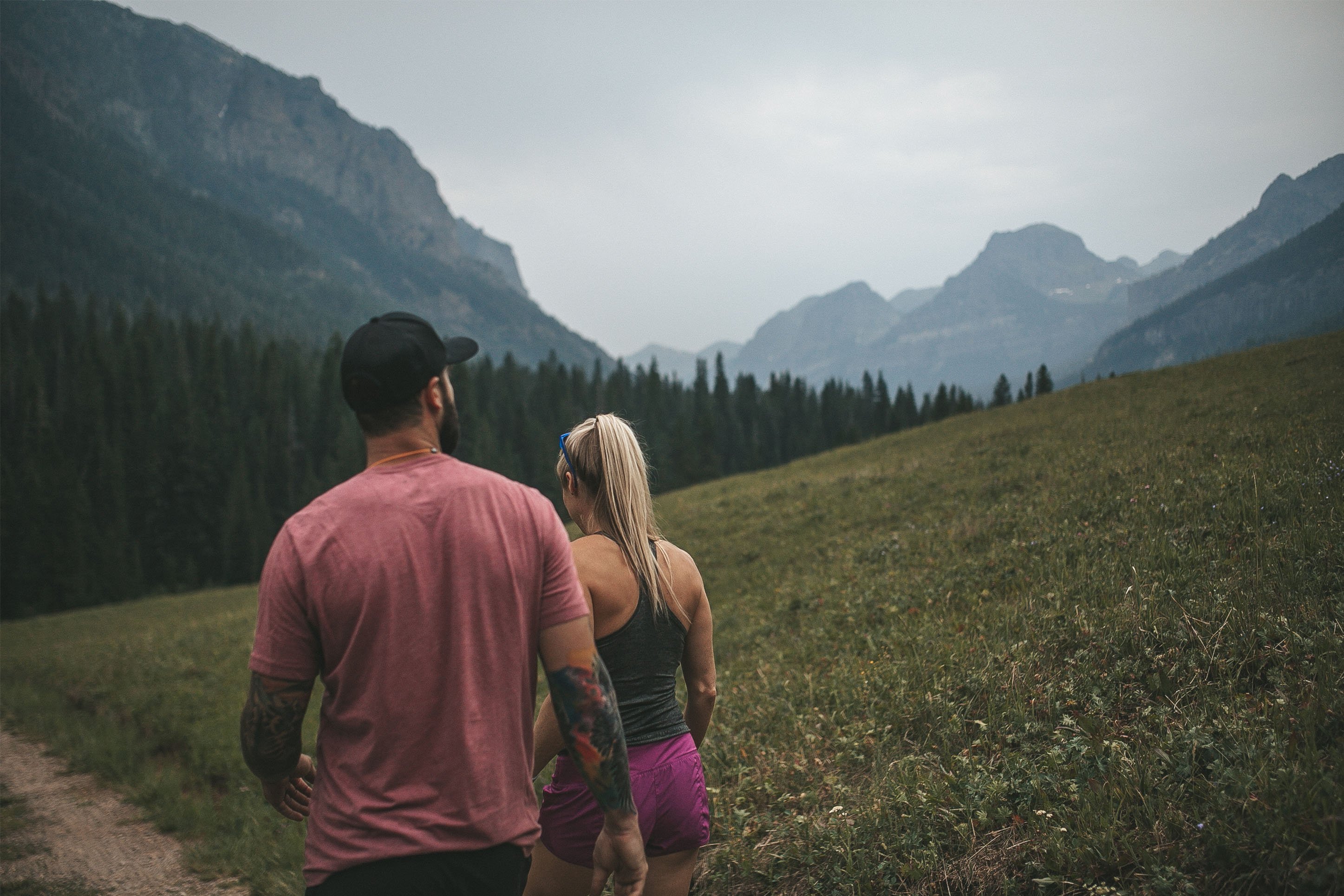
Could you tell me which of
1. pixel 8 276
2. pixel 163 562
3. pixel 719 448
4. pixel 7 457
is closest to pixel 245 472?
pixel 163 562

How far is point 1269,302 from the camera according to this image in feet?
60.8

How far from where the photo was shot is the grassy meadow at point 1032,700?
3.68 m

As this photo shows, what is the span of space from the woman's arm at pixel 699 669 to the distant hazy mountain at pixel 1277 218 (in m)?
11.2

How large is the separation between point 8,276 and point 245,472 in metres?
160

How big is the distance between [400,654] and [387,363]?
1.00 meters

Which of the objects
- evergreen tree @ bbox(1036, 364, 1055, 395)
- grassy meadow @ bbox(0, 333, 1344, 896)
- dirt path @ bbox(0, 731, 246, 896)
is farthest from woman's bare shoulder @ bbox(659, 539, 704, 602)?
evergreen tree @ bbox(1036, 364, 1055, 395)

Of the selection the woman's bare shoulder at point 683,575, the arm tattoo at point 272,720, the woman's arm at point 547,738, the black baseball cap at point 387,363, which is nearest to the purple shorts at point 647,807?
the woman's arm at point 547,738

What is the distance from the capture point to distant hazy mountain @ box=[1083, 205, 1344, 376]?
39.1 ft

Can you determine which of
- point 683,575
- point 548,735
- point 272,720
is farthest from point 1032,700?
point 272,720

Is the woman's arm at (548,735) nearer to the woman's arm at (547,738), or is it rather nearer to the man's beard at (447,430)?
the woman's arm at (547,738)

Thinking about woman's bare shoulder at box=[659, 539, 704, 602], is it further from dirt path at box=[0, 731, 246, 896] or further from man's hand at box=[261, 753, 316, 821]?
dirt path at box=[0, 731, 246, 896]

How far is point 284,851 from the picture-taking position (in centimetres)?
715

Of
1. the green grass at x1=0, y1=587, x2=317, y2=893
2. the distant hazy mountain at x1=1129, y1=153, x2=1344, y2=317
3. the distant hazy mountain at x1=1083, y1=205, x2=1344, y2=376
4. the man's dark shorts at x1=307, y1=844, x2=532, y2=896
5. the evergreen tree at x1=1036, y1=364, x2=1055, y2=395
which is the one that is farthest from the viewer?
the evergreen tree at x1=1036, y1=364, x2=1055, y2=395

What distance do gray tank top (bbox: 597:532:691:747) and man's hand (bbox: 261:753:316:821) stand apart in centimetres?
128
